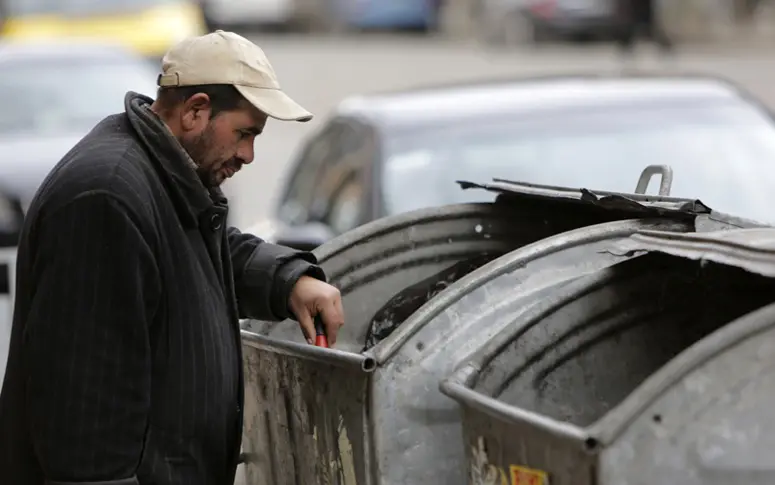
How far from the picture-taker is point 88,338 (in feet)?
9.78

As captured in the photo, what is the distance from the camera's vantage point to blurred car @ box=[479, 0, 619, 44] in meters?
22.4

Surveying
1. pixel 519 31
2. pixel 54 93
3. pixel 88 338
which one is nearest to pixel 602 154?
pixel 88 338

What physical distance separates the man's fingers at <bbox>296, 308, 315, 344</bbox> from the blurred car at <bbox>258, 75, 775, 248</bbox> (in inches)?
82.4

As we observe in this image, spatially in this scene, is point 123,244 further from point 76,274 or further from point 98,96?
point 98,96

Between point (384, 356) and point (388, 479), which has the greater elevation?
point (384, 356)

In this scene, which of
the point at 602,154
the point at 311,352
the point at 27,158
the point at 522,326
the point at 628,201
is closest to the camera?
the point at 522,326

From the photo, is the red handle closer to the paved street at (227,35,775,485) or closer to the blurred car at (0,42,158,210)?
the blurred car at (0,42,158,210)

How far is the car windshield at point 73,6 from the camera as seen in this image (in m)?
16.0

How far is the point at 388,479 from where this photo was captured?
330 cm

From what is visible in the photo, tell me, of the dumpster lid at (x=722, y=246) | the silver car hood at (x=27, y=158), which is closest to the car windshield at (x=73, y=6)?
the silver car hood at (x=27, y=158)

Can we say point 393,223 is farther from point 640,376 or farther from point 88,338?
point 88,338

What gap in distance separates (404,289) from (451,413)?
0.93 m

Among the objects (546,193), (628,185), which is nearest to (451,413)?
(546,193)

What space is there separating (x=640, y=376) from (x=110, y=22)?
13.1 meters
